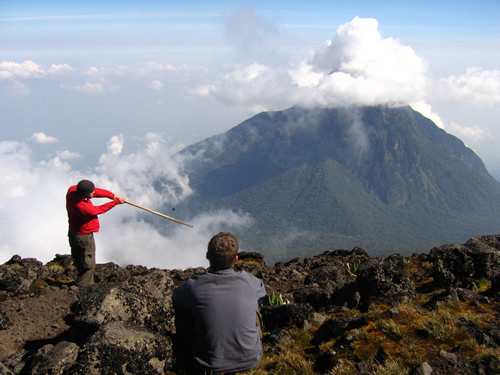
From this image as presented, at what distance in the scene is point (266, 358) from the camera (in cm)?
648

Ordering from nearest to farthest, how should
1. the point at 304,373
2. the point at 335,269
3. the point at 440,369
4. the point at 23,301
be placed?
the point at 440,369 < the point at 304,373 < the point at 23,301 < the point at 335,269

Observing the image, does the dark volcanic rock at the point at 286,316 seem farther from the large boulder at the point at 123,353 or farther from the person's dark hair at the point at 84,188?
the person's dark hair at the point at 84,188

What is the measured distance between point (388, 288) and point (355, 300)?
82 cm

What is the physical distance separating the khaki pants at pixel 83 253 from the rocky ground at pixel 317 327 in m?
1.04

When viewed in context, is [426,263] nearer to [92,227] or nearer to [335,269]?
[335,269]

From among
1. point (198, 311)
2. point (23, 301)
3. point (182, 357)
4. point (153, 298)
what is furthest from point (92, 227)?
point (198, 311)

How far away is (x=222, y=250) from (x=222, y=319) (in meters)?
0.95

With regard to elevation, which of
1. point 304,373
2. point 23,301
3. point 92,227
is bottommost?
point 304,373

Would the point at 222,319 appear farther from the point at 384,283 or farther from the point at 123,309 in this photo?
the point at 384,283

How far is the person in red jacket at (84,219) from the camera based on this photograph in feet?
33.8

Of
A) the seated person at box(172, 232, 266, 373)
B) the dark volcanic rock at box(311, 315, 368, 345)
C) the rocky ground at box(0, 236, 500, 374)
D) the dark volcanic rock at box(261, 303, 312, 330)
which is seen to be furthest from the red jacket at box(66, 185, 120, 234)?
the dark volcanic rock at box(311, 315, 368, 345)

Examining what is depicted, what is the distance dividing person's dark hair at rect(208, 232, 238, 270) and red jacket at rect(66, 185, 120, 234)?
5442 millimetres

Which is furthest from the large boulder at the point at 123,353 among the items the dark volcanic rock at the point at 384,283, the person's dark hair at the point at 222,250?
the dark volcanic rock at the point at 384,283

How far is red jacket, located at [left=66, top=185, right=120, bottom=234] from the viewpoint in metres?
10.4
